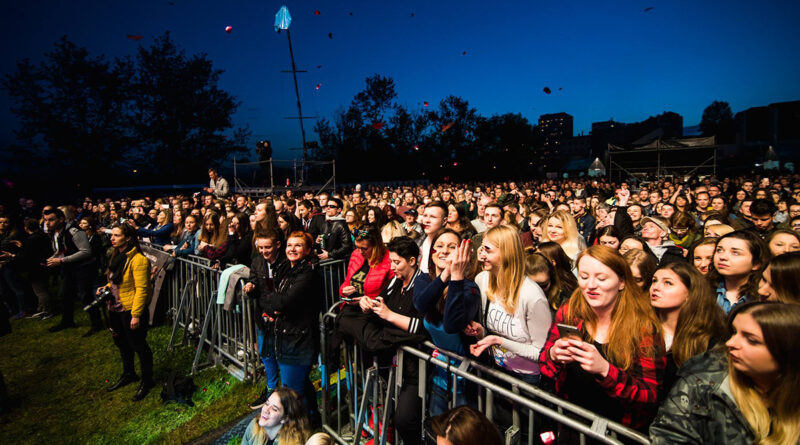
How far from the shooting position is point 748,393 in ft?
4.97

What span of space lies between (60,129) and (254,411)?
2677cm

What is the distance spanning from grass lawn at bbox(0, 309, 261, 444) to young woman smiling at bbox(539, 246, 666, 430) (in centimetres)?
371

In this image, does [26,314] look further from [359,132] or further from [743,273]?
[359,132]

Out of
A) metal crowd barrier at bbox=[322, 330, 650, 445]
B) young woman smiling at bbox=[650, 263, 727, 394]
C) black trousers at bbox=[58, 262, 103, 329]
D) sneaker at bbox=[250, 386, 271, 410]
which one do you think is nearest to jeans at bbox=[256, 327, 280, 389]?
sneaker at bbox=[250, 386, 271, 410]

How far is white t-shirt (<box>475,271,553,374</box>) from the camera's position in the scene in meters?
2.53

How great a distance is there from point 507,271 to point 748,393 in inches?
58.4

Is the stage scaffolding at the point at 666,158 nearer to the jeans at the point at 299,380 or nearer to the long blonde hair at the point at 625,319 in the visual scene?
the long blonde hair at the point at 625,319

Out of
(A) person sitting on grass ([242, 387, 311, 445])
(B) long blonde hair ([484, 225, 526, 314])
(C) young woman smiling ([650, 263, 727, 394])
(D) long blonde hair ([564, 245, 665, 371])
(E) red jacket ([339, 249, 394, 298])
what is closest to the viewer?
(D) long blonde hair ([564, 245, 665, 371])

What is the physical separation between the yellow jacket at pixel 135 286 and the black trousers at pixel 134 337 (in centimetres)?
12

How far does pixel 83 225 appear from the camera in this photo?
691 centimetres

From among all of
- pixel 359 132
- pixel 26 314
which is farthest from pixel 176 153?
pixel 26 314

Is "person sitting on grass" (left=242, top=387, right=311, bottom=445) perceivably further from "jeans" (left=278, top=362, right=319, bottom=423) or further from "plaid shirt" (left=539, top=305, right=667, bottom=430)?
"plaid shirt" (left=539, top=305, right=667, bottom=430)

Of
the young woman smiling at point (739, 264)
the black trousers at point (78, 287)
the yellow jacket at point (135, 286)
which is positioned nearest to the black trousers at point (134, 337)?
the yellow jacket at point (135, 286)

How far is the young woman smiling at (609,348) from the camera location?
A: 5.97 ft
